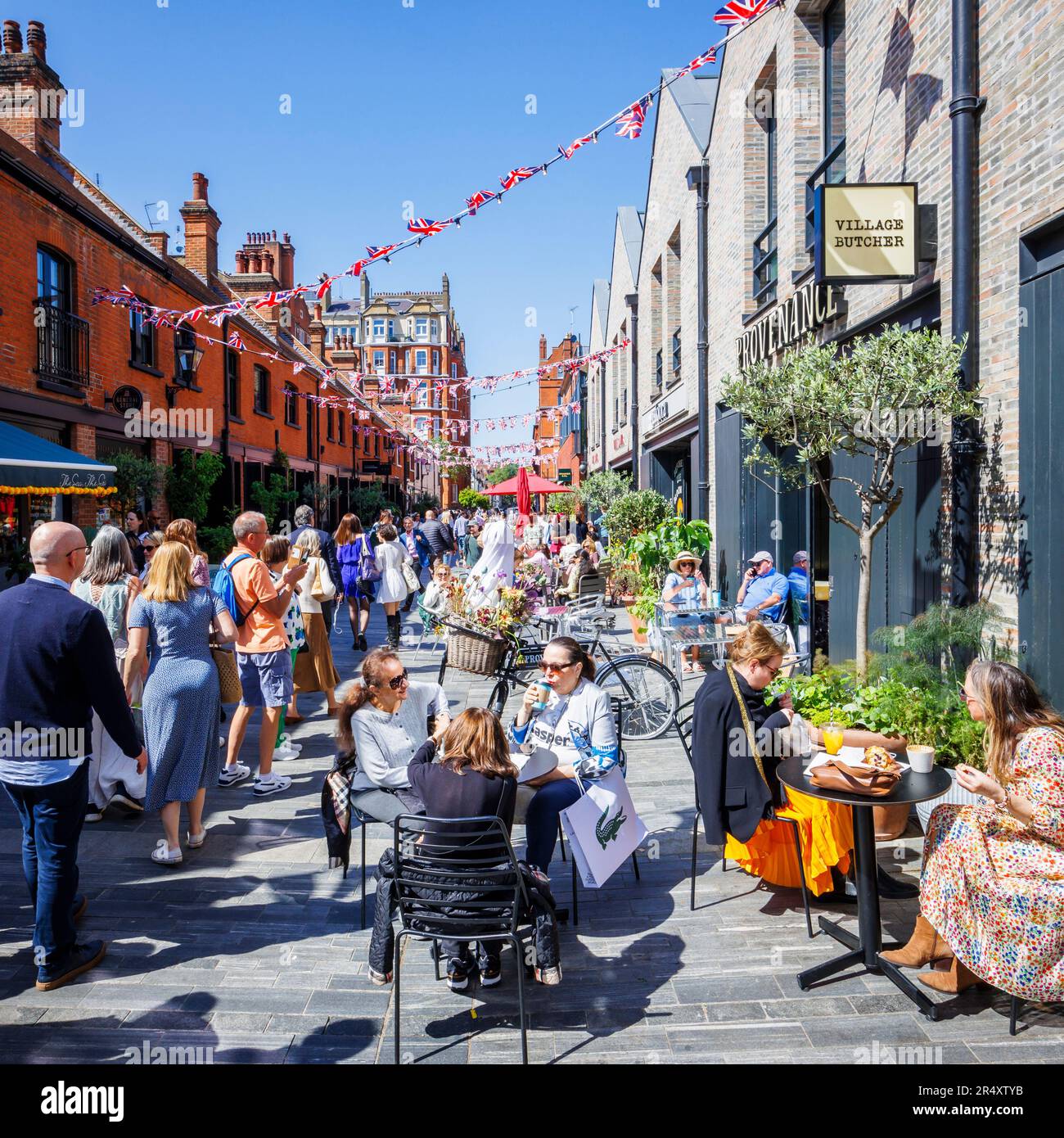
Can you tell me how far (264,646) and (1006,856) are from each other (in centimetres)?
474

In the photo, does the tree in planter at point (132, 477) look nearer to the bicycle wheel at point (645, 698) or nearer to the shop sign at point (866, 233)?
the bicycle wheel at point (645, 698)

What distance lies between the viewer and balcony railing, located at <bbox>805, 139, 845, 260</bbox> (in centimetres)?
889

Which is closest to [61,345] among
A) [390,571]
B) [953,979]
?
[390,571]

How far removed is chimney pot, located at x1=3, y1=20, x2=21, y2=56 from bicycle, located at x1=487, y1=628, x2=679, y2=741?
13275 millimetres

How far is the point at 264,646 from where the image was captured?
20.8 ft

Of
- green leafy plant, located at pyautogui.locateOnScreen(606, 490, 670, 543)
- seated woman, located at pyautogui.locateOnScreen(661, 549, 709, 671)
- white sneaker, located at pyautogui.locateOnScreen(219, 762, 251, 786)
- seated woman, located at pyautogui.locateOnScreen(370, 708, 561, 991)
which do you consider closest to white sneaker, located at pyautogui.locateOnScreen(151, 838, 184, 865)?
white sneaker, located at pyautogui.locateOnScreen(219, 762, 251, 786)

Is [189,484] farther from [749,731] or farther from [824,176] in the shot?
[749,731]

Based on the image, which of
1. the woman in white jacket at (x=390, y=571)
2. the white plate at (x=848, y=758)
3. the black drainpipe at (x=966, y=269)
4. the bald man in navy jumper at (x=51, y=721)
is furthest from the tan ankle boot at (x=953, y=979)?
the woman in white jacket at (x=390, y=571)

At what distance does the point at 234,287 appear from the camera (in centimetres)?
2859

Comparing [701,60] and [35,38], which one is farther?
[35,38]

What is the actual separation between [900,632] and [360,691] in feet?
12.0

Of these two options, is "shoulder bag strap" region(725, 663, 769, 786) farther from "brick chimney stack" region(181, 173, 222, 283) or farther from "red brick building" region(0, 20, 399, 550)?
"brick chimney stack" region(181, 173, 222, 283)

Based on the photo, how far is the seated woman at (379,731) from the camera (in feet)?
14.7
